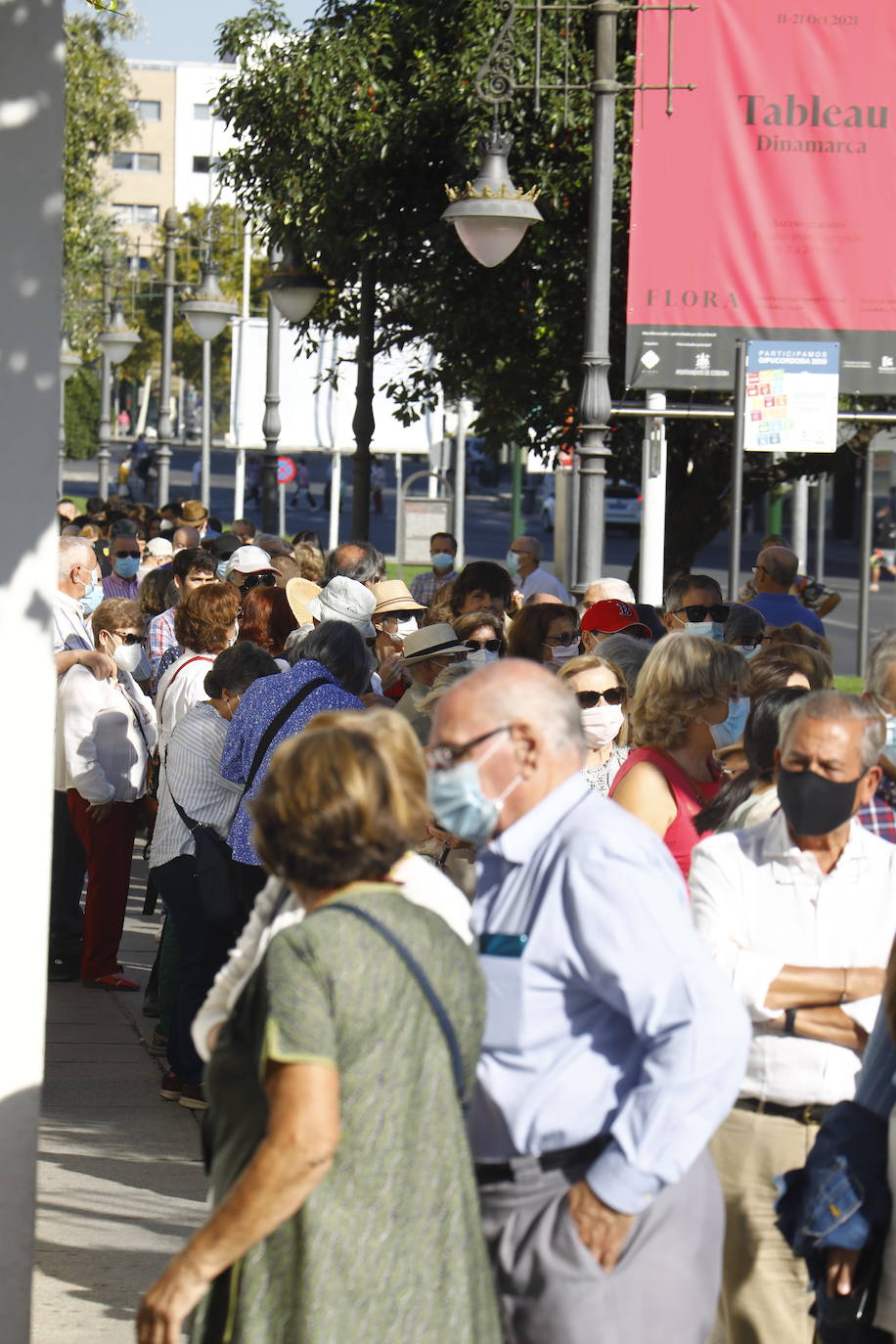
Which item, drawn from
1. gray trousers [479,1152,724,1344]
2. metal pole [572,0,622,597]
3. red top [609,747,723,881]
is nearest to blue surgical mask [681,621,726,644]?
metal pole [572,0,622,597]

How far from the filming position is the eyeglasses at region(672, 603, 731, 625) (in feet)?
28.1

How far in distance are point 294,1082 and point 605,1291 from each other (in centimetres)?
72

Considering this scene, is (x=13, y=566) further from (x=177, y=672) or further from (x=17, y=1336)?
(x=177, y=672)

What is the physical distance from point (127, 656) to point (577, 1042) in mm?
6673

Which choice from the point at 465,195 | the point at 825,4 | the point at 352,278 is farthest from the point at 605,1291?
the point at 352,278

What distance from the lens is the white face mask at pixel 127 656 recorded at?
916 cm

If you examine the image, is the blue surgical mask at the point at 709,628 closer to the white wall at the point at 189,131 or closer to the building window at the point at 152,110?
the white wall at the point at 189,131

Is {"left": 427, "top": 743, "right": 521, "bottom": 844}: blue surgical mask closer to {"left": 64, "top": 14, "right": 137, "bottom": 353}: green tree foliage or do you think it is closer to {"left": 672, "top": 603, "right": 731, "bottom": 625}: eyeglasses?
{"left": 672, "top": 603, "right": 731, "bottom": 625}: eyeglasses

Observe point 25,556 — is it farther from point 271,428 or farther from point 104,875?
point 271,428

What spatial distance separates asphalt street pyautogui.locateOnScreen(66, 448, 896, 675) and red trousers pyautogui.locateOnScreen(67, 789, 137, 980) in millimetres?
19643

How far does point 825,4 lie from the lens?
12555 mm

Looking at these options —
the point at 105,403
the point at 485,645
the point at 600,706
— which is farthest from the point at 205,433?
the point at 600,706

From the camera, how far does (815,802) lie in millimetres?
3928

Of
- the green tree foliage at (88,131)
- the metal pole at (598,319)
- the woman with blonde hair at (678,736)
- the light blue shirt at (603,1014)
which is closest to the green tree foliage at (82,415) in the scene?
the green tree foliage at (88,131)
